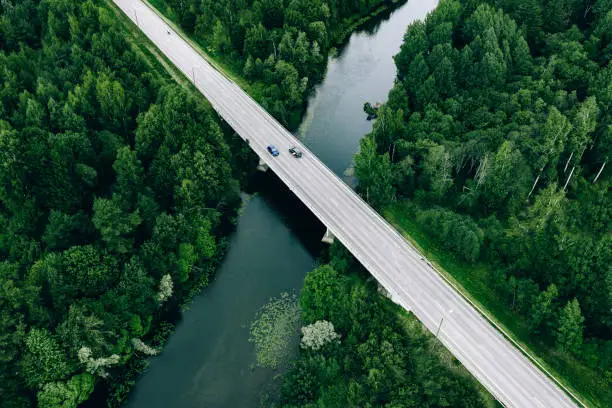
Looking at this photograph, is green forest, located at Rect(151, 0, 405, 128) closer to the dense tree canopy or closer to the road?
the road

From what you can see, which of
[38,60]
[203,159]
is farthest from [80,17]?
[203,159]

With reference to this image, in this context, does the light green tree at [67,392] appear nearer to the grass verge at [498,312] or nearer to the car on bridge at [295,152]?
the car on bridge at [295,152]

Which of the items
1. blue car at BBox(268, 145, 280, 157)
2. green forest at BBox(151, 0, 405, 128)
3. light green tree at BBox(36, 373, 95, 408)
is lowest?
light green tree at BBox(36, 373, 95, 408)

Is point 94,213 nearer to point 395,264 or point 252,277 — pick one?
point 252,277

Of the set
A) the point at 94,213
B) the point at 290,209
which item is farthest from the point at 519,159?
the point at 94,213

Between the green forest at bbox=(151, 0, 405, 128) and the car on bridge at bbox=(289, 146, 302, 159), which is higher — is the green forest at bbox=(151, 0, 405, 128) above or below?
above

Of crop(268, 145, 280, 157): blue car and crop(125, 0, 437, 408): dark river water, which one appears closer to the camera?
crop(125, 0, 437, 408): dark river water

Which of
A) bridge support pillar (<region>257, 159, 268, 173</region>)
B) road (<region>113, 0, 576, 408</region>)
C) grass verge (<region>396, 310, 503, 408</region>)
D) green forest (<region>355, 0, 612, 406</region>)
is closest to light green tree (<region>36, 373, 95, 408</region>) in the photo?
road (<region>113, 0, 576, 408</region>)
